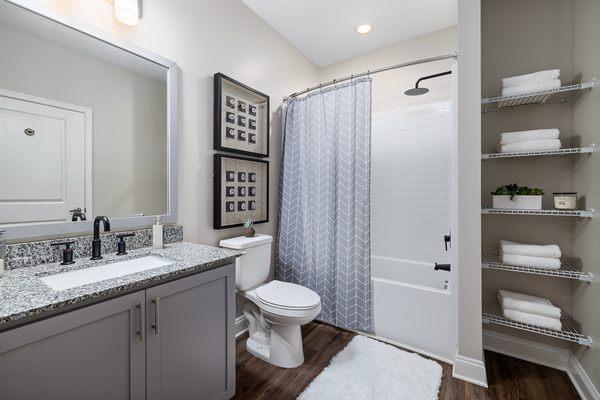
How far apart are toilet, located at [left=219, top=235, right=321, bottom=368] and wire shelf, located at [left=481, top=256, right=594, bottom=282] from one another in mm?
1173

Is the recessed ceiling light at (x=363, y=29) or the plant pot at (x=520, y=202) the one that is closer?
the plant pot at (x=520, y=202)

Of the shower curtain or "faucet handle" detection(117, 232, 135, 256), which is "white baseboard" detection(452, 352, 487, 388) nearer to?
the shower curtain

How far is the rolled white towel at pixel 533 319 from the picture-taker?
1.61 metres

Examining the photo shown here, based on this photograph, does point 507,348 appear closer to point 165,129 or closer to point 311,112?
point 311,112

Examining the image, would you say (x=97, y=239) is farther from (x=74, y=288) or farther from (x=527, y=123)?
(x=527, y=123)

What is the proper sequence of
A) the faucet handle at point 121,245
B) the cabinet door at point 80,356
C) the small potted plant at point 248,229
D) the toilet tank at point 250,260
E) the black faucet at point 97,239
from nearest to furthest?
the cabinet door at point 80,356
the black faucet at point 97,239
the faucet handle at point 121,245
the toilet tank at point 250,260
the small potted plant at point 248,229

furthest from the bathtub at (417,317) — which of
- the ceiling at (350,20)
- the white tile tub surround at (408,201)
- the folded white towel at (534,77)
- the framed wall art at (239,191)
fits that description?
the ceiling at (350,20)

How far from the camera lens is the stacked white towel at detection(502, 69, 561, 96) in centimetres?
164

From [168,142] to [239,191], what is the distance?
2.13ft

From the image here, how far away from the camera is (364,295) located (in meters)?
2.12

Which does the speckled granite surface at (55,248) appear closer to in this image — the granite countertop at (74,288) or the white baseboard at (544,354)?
the granite countertop at (74,288)

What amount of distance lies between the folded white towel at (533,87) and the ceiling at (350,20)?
936 millimetres

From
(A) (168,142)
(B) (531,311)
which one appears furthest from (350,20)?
(B) (531,311)

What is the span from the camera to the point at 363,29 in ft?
8.03
